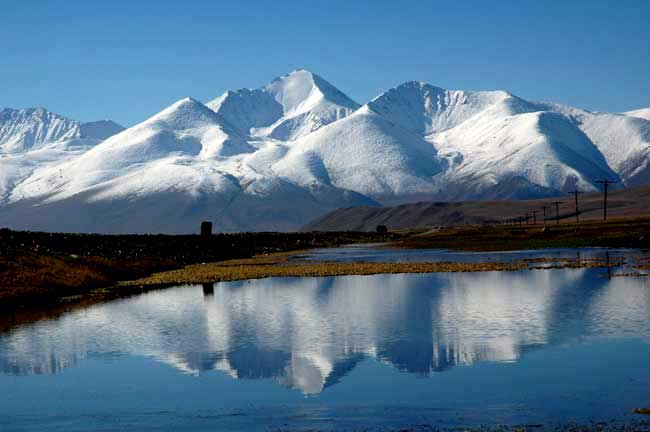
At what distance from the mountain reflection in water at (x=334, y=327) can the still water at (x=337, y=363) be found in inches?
4.2

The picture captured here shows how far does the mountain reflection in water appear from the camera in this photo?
127ft

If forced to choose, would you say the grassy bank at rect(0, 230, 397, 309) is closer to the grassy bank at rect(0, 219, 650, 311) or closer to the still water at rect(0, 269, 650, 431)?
the grassy bank at rect(0, 219, 650, 311)

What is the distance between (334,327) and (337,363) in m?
10.8

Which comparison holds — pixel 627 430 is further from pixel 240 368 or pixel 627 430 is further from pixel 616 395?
pixel 240 368

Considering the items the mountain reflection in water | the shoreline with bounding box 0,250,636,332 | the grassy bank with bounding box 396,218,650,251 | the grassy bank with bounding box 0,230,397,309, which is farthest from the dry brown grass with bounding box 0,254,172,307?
the grassy bank with bounding box 396,218,650,251

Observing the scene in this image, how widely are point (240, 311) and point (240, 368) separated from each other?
19735 mm

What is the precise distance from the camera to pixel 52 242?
357 ft

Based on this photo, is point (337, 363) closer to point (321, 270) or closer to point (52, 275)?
point (52, 275)

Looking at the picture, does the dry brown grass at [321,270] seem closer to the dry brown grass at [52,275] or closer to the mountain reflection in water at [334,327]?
the dry brown grass at [52,275]

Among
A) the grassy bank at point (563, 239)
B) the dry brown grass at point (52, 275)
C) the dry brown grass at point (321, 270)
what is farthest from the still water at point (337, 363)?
the grassy bank at point (563, 239)

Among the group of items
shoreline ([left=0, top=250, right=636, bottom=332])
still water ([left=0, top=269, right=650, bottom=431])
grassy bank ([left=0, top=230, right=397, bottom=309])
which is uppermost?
grassy bank ([left=0, top=230, right=397, bottom=309])

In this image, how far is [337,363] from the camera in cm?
3741

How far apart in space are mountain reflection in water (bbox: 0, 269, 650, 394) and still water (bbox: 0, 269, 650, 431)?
0.11 m

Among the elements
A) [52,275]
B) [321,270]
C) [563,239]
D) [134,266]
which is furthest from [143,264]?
[563,239]
